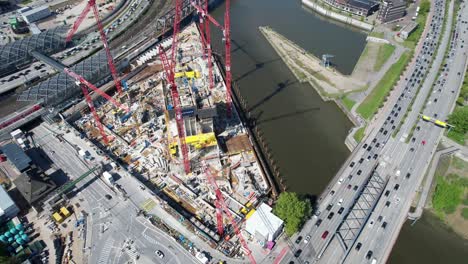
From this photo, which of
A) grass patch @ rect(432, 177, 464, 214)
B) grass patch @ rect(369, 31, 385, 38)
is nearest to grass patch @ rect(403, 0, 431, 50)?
grass patch @ rect(369, 31, 385, 38)

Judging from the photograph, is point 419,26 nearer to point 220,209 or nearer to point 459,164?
point 459,164

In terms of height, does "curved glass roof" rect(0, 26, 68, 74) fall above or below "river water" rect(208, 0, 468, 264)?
below

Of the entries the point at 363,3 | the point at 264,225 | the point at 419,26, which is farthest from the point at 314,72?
the point at 264,225

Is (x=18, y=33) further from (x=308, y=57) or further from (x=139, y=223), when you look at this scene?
(x=308, y=57)

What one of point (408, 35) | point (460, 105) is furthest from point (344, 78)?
point (408, 35)

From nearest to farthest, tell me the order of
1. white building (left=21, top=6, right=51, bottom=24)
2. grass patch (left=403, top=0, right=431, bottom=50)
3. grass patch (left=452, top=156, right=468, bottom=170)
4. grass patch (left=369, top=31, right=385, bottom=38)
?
1. grass patch (left=452, top=156, right=468, bottom=170)
2. grass patch (left=403, top=0, right=431, bottom=50)
3. grass patch (left=369, top=31, right=385, bottom=38)
4. white building (left=21, top=6, right=51, bottom=24)

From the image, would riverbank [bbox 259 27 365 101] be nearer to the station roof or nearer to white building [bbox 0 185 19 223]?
the station roof

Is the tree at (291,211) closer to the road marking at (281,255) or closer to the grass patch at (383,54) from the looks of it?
the road marking at (281,255)
